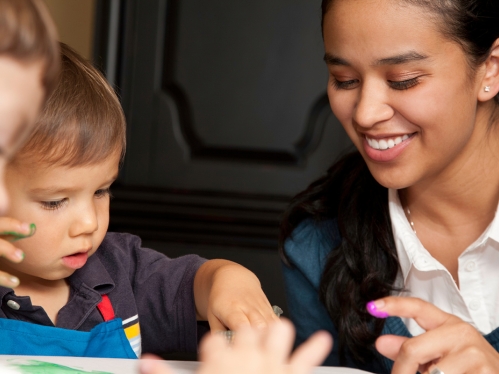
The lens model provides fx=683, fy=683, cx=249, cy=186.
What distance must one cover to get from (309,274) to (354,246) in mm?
104

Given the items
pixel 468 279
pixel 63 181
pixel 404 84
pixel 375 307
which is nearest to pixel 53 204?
pixel 63 181

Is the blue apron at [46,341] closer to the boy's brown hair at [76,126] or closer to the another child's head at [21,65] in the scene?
the boy's brown hair at [76,126]

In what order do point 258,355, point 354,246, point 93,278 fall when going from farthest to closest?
point 354,246
point 93,278
point 258,355

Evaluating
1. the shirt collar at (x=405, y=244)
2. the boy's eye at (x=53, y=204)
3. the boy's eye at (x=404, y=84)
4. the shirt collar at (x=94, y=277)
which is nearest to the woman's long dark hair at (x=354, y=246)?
the shirt collar at (x=405, y=244)

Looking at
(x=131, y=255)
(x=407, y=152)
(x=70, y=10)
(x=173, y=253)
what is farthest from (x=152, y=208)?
(x=407, y=152)

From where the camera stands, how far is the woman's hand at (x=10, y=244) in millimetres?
701

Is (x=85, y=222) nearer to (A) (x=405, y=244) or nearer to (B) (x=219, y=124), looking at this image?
(A) (x=405, y=244)

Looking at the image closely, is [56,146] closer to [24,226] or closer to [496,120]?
[24,226]

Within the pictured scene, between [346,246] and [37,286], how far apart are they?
536 millimetres

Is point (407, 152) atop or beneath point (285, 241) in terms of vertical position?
atop

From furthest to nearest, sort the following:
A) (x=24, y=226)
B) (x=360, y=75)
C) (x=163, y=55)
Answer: (x=163, y=55), (x=360, y=75), (x=24, y=226)

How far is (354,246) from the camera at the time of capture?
47.2 inches

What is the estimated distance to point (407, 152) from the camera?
1046 mm

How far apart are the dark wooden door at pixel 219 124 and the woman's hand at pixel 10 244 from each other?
47.4 inches
